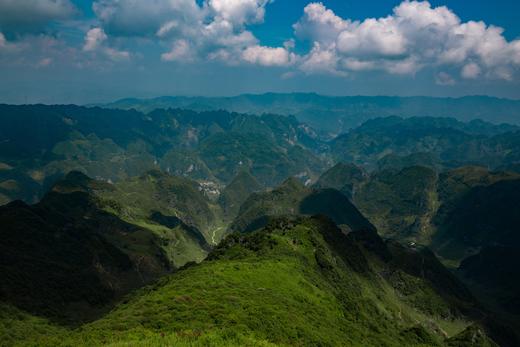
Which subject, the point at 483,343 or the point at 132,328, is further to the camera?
the point at 483,343

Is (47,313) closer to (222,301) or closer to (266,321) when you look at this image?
(222,301)

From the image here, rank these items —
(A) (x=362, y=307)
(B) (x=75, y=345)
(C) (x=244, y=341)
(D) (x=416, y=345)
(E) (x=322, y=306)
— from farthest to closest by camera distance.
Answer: (A) (x=362, y=307)
(D) (x=416, y=345)
(E) (x=322, y=306)
(B) (x=75, y=345)
(C) (x=244, y=341)

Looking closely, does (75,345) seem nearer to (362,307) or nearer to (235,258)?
(235,258)

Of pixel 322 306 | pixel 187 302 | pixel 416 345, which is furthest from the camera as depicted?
pixel 416 345

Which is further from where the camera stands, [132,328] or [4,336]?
[4,336]

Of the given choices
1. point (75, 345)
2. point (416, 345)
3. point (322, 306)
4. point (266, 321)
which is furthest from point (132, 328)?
point (416, 345)

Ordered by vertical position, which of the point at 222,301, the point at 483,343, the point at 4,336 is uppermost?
the point at 222,301

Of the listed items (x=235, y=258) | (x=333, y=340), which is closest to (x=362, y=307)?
(x=235, y=258)

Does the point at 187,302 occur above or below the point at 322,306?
above

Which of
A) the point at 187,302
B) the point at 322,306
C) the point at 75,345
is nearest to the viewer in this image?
the point at 75,345
